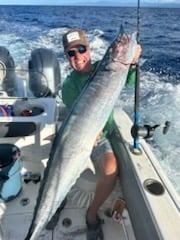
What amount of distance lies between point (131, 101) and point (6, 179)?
3679mm

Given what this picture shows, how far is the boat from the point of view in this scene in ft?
6.19

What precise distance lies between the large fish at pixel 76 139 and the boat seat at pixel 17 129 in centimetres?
91

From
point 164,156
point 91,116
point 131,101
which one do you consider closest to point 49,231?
point 91,116

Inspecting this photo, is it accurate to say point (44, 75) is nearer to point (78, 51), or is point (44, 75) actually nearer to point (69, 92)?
point (69, 92)

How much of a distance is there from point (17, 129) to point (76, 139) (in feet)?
3.39

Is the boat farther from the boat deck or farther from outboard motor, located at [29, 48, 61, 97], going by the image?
outboard motor, located at [29, 48, 61, 97]

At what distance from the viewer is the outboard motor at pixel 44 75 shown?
3.30 metres

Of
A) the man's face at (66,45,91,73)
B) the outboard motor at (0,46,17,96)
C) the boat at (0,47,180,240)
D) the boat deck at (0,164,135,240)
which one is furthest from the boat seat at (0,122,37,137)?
the outboard motor at (0,46,17,96)

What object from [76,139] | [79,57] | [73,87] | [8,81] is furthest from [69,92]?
[8,81]

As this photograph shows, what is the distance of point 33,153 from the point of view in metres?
2.70

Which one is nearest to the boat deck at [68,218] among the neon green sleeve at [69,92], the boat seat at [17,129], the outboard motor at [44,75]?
the boat seat at [17,129]

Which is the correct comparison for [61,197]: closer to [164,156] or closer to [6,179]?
[6,179]

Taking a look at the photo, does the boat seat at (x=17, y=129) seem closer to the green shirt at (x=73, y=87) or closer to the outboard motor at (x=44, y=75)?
the green shirt at (x=73, y=87)

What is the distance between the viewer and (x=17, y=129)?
252 cm
